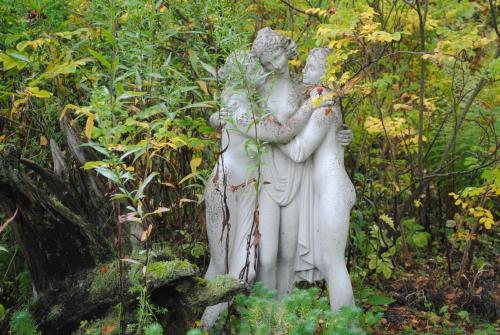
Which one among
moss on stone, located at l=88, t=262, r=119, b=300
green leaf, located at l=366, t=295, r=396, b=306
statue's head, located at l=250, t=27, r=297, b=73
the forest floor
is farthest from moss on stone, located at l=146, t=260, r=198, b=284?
green leaf, located at l=366, t=295, r=396, b=306

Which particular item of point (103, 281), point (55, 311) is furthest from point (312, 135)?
point (55, 311)

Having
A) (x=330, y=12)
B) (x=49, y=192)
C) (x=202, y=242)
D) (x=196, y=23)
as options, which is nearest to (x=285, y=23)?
(x=330, y=12)

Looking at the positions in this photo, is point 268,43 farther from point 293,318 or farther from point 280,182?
point 293,318

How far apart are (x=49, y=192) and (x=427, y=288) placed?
129 inches

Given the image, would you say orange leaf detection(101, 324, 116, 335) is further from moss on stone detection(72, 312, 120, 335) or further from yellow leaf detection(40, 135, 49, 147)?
yellow leaf detection(40, 135, 49, 147)

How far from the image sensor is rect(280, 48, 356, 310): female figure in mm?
3808

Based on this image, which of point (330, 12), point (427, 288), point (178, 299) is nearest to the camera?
point (178, 299)

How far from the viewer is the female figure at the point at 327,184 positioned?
3808 mm

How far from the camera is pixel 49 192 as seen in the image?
359cm

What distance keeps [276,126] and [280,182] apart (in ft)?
1.10

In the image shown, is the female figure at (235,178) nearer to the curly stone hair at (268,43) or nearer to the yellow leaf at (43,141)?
the curly stone hair at (268,43)

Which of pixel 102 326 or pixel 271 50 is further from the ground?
pixel 271 50

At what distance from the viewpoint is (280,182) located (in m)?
3.93

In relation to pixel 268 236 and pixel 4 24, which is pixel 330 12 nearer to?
pixel 268 236
